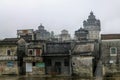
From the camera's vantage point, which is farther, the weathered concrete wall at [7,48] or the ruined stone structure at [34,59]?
the weathered concrete wall at [7,48]

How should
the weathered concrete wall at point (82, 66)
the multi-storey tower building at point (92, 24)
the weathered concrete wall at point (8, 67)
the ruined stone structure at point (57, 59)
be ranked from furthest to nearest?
1. the multi-storey tower building at point (92, 24)
2. the weathered concrete wall at point (8, 67)
3. the ruined stone structure at point (57, 59)
4. the weathered concrete wall at point (82, 66)

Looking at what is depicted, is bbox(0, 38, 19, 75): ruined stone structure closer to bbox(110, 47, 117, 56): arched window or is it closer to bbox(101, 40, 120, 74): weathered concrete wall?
bbox(101, 40, 120, 74): weathered concrete wall

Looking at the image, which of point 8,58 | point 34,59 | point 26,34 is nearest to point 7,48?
point 8,58

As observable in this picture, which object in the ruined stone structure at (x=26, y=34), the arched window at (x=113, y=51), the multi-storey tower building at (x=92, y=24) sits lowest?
the arched window at (x=113, y=51)

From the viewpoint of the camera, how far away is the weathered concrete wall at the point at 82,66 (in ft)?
151

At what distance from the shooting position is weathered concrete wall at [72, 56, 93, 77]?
46.1 metres

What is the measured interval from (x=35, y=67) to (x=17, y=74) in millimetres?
3726

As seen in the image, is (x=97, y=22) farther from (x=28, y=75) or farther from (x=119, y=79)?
(x=119, y=79)

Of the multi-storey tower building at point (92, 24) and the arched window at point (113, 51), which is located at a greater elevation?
the multi-storey tower building at point (92, 24)

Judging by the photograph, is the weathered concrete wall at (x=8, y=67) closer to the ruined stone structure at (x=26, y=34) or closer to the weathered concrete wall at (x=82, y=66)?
the ruined stone structure at (x=26, y=34)

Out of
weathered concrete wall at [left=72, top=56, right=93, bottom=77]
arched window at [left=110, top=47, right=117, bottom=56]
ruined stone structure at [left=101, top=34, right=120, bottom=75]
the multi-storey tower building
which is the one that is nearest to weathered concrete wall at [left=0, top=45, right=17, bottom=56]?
weathered concrete wall at [left=72, top=56, right=93, bottom=77]

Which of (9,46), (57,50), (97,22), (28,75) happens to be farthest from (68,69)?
(97,22)

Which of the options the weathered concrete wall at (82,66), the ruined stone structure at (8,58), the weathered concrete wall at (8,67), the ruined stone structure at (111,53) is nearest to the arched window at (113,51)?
the ruined stone structure at (111,53)

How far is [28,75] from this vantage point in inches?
1962
